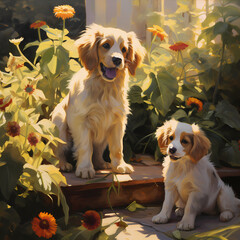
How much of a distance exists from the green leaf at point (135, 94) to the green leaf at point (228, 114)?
65cm

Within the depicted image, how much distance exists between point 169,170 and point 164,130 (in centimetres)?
27

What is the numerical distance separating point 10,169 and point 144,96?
1.72 metres

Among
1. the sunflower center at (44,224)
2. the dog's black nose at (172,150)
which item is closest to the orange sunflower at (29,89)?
the sunflower center at (44,224)

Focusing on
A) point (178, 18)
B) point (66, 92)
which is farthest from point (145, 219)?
point (178, 18)

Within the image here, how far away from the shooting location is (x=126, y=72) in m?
2.75

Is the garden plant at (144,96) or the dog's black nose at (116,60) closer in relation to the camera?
the garden plant at (144,96)

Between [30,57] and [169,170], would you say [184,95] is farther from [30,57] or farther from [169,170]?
[30,57]

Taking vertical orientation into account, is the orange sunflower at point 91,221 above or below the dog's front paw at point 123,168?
above

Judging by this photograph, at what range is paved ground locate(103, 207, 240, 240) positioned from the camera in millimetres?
2180

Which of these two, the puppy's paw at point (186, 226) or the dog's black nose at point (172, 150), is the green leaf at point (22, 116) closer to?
the dog's black nose at point (172, 150)

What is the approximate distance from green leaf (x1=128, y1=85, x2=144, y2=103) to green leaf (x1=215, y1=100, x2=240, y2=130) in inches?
25.6

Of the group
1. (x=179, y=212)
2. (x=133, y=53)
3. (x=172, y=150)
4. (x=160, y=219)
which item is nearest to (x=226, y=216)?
(x=179, y=212)

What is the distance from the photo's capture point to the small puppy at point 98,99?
257cm

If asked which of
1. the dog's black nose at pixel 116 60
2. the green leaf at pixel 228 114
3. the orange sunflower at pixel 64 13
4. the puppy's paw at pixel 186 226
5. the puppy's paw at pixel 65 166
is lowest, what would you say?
the puppy's paw at pixel 186 226
